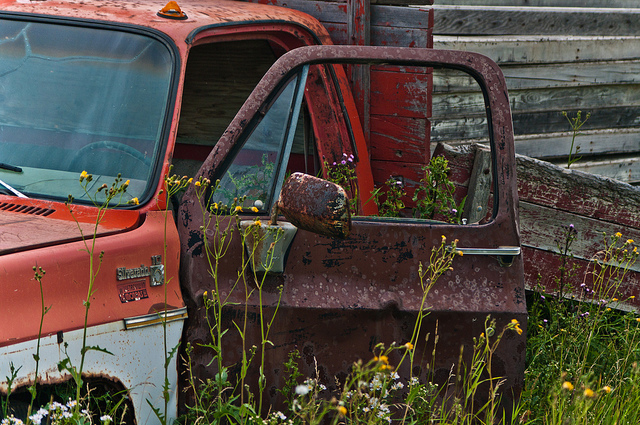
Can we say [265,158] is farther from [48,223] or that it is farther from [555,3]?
[555,3]

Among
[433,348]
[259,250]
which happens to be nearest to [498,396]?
[433,348]

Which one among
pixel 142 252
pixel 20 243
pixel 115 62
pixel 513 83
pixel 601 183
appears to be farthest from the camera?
pixel 513 83

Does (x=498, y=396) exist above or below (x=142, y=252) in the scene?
below

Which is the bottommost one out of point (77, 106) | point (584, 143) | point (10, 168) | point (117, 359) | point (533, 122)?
point (584, 143)

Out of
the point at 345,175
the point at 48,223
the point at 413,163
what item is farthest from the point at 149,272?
the point at 413,163

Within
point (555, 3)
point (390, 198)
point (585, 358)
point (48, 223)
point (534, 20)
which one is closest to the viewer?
point (48, 223)

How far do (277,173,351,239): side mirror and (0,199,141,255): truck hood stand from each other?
56 cm

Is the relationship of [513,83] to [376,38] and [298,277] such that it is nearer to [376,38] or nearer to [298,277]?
[376,38]

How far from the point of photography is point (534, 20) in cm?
556

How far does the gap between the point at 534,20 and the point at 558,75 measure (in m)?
0.51

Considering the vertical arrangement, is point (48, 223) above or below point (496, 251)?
above

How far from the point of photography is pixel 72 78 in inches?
98.2

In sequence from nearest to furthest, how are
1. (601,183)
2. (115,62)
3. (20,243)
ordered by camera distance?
(20,243) → (115,62) → (601,183)

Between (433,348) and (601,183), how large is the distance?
6.86 ft
